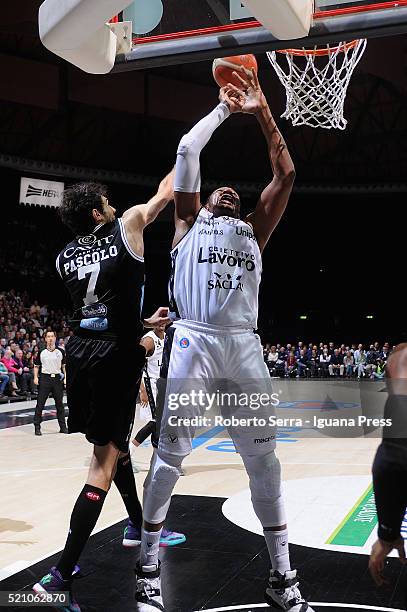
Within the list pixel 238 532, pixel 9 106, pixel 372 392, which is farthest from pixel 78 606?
pixel 9 106

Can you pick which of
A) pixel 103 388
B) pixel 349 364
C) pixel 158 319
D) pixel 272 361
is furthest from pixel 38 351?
pixel 103 388

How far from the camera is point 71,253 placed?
3295mm

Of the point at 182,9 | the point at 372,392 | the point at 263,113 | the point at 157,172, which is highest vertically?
the point at 157,172

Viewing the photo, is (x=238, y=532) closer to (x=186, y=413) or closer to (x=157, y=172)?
(x=186, y=413)

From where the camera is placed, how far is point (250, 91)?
10.3ft

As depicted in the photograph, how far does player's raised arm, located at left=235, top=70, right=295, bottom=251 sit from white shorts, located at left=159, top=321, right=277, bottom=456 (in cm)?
56

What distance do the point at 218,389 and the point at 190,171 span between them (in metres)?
0.96

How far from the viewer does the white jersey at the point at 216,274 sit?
9.32 ft

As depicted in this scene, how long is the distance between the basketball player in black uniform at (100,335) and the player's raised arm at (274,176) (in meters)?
0.57

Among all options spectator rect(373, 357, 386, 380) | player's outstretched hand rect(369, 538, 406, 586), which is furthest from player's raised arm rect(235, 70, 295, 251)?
spectator rect(373, 357, 386, 380)

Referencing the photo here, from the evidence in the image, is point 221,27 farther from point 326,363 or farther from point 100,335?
point 326,363

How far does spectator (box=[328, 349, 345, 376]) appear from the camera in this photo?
21.3m

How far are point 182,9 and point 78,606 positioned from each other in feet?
10.4

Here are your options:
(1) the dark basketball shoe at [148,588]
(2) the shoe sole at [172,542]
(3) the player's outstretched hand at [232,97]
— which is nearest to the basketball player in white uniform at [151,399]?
(2) the shoe sole at [172,542]
